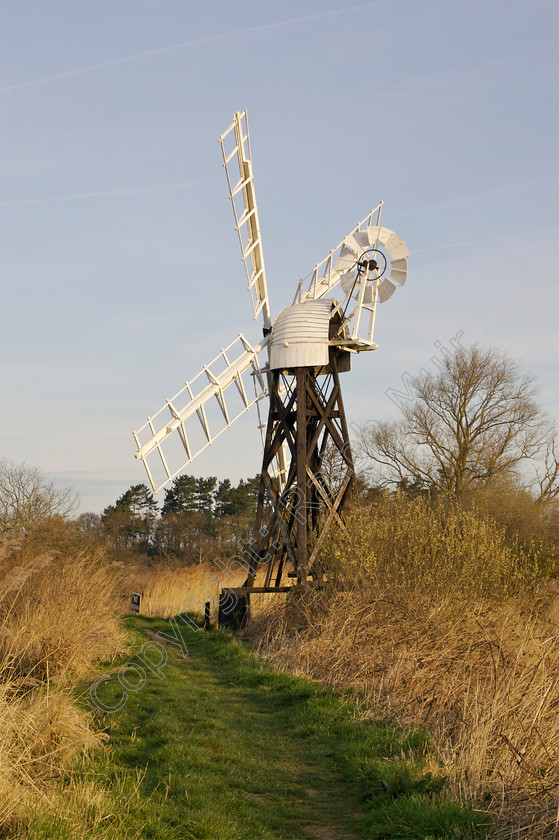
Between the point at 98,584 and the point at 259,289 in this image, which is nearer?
the point at 98,584

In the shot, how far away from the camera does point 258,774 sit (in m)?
6.47

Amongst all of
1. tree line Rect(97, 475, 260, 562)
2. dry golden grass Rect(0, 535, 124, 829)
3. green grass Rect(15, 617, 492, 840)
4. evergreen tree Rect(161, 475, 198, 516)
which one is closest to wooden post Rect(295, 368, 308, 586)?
dry golden grass Rect(0, 535, 124, 829)

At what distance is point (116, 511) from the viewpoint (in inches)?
1865

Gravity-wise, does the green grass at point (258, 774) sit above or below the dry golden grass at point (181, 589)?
below

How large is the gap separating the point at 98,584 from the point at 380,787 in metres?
6.82

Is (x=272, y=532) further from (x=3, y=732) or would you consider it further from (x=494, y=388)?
(x=494, y=388)

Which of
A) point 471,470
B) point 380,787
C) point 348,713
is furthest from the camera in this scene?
point 471,470

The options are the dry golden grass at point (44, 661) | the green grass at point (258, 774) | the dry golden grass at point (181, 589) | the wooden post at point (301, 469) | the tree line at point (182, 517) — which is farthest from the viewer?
the tree line at point (182, 517)

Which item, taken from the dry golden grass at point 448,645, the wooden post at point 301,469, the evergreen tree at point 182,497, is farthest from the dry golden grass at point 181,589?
the evergreen tree at point 182,497

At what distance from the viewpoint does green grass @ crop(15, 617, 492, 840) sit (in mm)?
4828

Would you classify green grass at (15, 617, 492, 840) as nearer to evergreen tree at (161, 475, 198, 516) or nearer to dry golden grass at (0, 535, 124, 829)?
dry golden grass at (0, 535, 124, 829)

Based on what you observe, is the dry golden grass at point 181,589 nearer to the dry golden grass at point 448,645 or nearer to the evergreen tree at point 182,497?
the dry golden grass at point 448,645

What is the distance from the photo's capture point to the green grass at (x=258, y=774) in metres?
4.83

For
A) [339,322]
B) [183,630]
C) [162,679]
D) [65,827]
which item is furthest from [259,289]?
[65,827]
